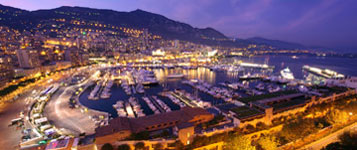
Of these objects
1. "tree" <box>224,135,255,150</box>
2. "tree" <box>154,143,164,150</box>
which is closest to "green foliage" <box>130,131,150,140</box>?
"tree" <box>154,143,164,150</box>

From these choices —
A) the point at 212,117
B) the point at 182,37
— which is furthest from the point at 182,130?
the point at 182,37

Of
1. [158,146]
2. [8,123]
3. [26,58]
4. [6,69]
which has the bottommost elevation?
[8,123]

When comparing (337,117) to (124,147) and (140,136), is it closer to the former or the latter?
(140,136)

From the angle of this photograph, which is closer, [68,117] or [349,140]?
[349,140]

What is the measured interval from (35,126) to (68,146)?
308 inches

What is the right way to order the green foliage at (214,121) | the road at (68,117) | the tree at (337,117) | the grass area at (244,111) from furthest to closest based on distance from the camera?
the road at (68,117) → the tree at (337,117) → the grass area at (244,111) → the green foliage at (214,121)

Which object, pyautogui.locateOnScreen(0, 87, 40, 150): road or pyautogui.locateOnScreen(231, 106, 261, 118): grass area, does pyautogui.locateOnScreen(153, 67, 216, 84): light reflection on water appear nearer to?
pyautogui.locateOnScreen(231, 106, 261, 118): grass area

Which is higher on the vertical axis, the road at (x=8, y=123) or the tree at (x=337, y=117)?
the tree at (x=337, y=117)

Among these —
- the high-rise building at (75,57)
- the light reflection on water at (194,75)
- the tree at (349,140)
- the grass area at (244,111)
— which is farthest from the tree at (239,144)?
the high-rise building at (75,57)

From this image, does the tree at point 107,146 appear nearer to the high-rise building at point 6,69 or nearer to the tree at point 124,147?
the tree at point 124,147

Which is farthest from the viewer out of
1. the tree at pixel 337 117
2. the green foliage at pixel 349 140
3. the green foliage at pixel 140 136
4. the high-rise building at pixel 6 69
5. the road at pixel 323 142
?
the high-rise building at pixel 6 69

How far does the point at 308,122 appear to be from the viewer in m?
13.1

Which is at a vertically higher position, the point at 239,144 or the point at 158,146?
the point at 239,144

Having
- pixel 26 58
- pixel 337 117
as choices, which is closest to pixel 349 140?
pixel 337 117
